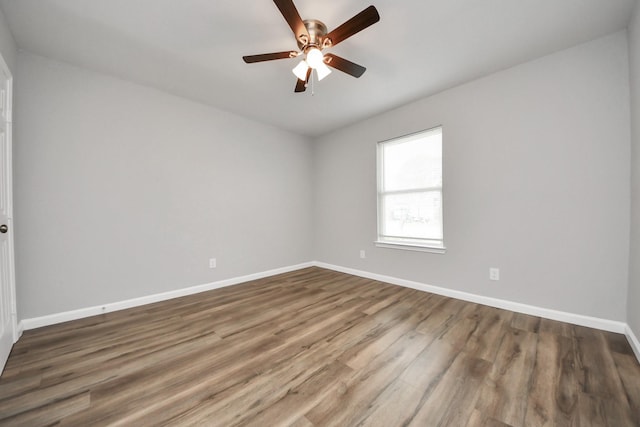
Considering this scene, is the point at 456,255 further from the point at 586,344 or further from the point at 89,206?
the point at 89,206

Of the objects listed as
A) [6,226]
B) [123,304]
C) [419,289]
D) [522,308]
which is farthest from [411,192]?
[6,226]

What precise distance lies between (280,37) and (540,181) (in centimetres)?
273

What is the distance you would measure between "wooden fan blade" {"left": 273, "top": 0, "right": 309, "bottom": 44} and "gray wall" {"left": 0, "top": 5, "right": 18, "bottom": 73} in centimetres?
208

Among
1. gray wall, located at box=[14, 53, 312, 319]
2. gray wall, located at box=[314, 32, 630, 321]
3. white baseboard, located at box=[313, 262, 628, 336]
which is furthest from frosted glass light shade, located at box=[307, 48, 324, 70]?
white baseboard, located at box=[313, 262, 628, 336]

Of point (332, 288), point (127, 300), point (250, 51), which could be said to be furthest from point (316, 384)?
point (250, 51)

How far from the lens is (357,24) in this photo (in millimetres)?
1562

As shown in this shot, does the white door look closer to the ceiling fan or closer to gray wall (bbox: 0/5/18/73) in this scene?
gray wall (bbox: 0/5/18/73)

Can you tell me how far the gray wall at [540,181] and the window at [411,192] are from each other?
0.51ft

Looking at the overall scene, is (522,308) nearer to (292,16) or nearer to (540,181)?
(540,181)

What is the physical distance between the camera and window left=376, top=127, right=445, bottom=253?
3.07 m

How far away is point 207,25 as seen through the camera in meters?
1.87

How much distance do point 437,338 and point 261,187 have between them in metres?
3.06

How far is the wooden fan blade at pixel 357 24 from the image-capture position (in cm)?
144

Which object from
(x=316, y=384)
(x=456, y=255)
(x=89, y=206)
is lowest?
(x=316, y=384)
